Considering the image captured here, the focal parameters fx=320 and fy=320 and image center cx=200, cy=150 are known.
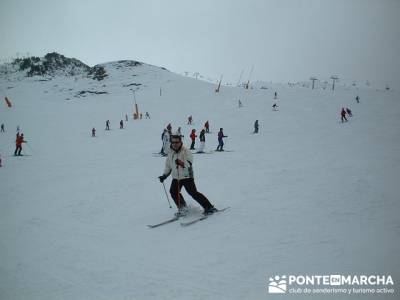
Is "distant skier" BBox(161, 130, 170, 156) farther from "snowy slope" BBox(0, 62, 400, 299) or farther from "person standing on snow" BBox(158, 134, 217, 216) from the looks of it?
"person standing on snow" BBox(158, 134, 217, 216)

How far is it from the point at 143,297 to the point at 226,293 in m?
1.11

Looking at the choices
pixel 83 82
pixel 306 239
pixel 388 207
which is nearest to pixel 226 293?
pixel 306 239

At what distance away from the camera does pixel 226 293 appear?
420 centimetres

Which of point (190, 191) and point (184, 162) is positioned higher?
point (184, 162)

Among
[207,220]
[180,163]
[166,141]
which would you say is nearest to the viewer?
[207,220]

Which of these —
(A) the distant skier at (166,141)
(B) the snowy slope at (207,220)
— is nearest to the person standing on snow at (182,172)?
(B) the snowy slope at (207,220)

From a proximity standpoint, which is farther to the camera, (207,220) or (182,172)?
(182,172)

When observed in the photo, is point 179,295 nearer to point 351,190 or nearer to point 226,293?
point 226,293

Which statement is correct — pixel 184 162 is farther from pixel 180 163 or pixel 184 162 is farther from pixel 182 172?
pixel 182 172

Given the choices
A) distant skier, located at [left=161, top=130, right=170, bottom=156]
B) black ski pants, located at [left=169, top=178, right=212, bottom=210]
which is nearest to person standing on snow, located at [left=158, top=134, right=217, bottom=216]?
black ski pants, located at [left=169, top=178, right=212, bottom=210]

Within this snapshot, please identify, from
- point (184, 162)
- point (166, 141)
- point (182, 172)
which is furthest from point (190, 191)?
point (166, 141)

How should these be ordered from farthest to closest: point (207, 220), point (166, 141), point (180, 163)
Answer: point (166, 141), point (180, 163), point (207, 220)

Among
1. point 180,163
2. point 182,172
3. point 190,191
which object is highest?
point 180,163

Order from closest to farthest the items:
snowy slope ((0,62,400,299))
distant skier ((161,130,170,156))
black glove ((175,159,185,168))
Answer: snowy slope ((0,62,400,299)), black glove ((175,159,185,168)), distant skier ((161,130,170,156))
